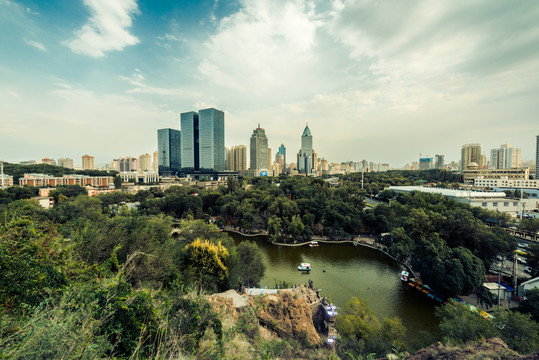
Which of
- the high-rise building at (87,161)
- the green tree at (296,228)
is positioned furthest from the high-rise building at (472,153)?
the high-rise building at (87,161)

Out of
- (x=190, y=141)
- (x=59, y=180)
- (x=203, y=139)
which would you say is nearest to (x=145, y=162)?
(x=190, y=141)

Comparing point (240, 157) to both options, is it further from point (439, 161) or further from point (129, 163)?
point (439, 161)

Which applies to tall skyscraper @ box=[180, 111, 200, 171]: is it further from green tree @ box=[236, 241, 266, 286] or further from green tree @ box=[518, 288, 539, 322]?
green tree @ box=[518, 288, 539, 322]

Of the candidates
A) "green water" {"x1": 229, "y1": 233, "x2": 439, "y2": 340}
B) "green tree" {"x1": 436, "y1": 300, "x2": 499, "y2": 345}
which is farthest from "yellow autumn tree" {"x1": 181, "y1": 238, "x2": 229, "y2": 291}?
"green tree" {"x1": 436, "y1": 300, "x2": 499, "y2": 345}

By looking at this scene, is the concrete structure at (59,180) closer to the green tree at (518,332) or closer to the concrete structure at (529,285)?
the green tree at (518,332)

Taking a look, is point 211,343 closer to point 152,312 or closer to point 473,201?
point 152,312

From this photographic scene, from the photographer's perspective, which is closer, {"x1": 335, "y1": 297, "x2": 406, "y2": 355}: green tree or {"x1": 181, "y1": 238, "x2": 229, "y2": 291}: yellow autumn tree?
{"x1": 335, "y1": 297, "x2": 406, "y2": 355}: green tree
